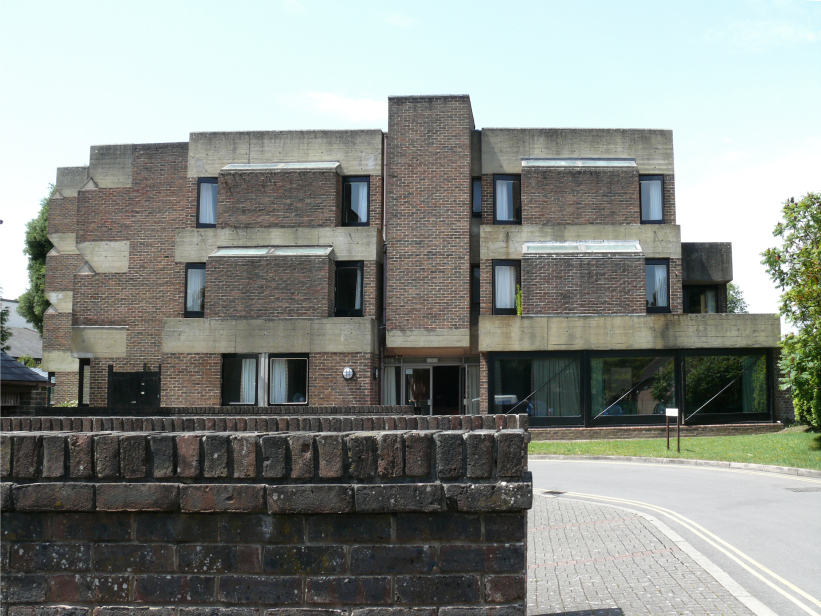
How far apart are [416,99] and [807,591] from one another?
24.0 metres

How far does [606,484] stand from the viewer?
17516 millimetres

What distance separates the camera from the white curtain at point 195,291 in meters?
29.7

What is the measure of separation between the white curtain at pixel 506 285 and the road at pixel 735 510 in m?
8.06

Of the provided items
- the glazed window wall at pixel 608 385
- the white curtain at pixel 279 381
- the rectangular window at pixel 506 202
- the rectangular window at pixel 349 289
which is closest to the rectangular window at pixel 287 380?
the white curtain at pixel 279 381

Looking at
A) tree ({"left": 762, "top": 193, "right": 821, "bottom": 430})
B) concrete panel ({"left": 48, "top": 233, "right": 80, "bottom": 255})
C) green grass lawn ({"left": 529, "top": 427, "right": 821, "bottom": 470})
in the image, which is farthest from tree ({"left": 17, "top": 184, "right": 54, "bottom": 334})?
tree ({"left": 762, "top": 193, "right": 821, "bottom": 430})

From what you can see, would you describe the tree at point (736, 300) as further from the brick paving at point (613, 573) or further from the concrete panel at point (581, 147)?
the brick paving at point (613, 573)

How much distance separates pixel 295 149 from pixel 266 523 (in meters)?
27.2

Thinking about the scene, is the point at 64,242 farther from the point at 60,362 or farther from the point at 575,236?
the point at 575,236

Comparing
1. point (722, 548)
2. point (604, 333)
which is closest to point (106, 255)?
point (604, 333)

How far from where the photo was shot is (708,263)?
3097cm

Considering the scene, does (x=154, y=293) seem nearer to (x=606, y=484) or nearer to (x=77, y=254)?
(x=77, y=254)

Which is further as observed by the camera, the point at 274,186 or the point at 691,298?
the point at 691,298

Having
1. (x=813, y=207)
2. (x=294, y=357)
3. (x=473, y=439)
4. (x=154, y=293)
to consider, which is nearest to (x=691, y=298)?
(x=813, y=207)

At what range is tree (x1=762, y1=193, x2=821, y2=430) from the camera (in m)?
20.9
